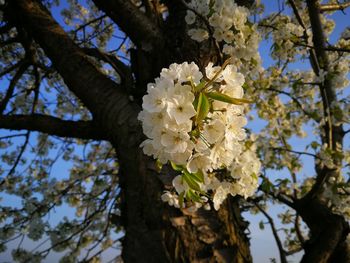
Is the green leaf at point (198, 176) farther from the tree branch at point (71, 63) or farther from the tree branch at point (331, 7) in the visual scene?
the tree branch at point (331, 7)

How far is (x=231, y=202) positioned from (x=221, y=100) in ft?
5.05

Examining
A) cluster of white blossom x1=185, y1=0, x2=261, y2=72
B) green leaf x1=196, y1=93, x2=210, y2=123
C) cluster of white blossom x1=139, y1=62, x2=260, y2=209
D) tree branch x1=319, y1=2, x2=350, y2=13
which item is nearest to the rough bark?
cluster of white blossom x1=185, y1=0, x2=261, y2=72

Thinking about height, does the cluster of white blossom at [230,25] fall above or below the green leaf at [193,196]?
above

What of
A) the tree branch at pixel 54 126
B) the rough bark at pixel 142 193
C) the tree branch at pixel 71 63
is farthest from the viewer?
the tree branch at pixel 54 126

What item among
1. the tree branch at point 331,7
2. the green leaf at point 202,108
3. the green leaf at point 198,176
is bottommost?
the green leaf at point 198,176

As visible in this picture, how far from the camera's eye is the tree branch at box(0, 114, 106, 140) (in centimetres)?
296

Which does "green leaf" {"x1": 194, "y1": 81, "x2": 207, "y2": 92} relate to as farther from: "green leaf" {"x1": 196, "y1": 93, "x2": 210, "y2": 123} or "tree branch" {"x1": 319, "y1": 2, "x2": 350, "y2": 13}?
"tree branch" {"x1": 319, "y1": 2, "x2": 350, "y2": 13}

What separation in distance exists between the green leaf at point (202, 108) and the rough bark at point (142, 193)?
3.71 ft

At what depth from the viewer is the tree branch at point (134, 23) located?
263cm

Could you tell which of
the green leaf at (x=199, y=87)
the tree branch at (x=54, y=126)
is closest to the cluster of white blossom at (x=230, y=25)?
the green leaf at (x=199, y=87)

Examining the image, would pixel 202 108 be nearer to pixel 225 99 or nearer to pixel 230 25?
pixel 225 99

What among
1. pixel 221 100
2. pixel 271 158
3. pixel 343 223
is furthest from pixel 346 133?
pixel 221 100

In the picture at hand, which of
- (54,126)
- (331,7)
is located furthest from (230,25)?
(331,7)

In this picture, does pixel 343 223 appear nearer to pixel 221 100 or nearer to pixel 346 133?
pixel 346 133
